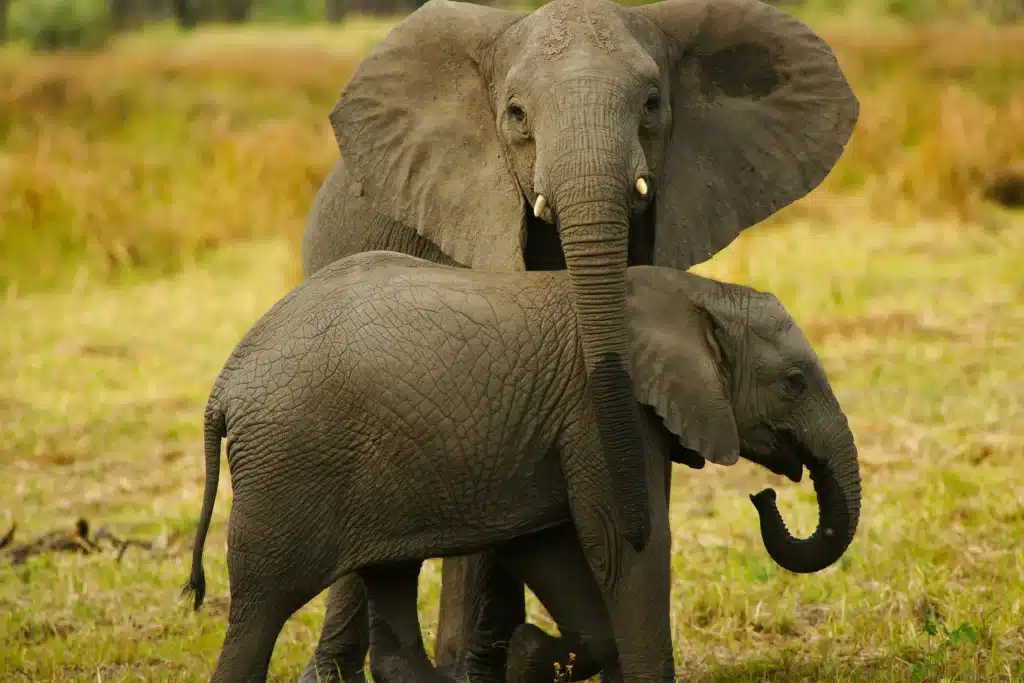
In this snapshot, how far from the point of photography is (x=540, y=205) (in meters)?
4.27

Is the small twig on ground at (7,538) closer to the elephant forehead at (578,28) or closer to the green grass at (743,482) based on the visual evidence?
the green grass at (743,482)

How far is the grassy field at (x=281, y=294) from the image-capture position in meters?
Result: 5.50

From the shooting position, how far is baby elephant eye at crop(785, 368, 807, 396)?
4.39 m

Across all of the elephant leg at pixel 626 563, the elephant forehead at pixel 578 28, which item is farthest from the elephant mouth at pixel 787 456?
the elephant forehead at pixel 578 28

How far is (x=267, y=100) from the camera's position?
19.2 metres

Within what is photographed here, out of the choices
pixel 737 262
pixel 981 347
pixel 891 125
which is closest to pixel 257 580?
pixel 981 347

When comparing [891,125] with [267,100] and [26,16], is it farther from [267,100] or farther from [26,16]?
[26,16]

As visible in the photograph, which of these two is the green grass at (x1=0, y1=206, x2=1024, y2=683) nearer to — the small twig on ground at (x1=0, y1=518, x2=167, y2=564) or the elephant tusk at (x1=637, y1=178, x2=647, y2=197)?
the small twig on ground at (x1=0, y1=518, x2=167, y2=564)

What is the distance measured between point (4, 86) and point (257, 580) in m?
14.9

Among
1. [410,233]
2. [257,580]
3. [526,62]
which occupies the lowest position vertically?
[257,580]

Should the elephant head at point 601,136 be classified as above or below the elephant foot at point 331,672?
above

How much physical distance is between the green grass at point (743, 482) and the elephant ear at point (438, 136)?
1.57 m

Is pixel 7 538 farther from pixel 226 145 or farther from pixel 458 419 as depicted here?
pixel 226 145

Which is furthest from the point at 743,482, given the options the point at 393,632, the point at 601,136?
the point at 601,136
